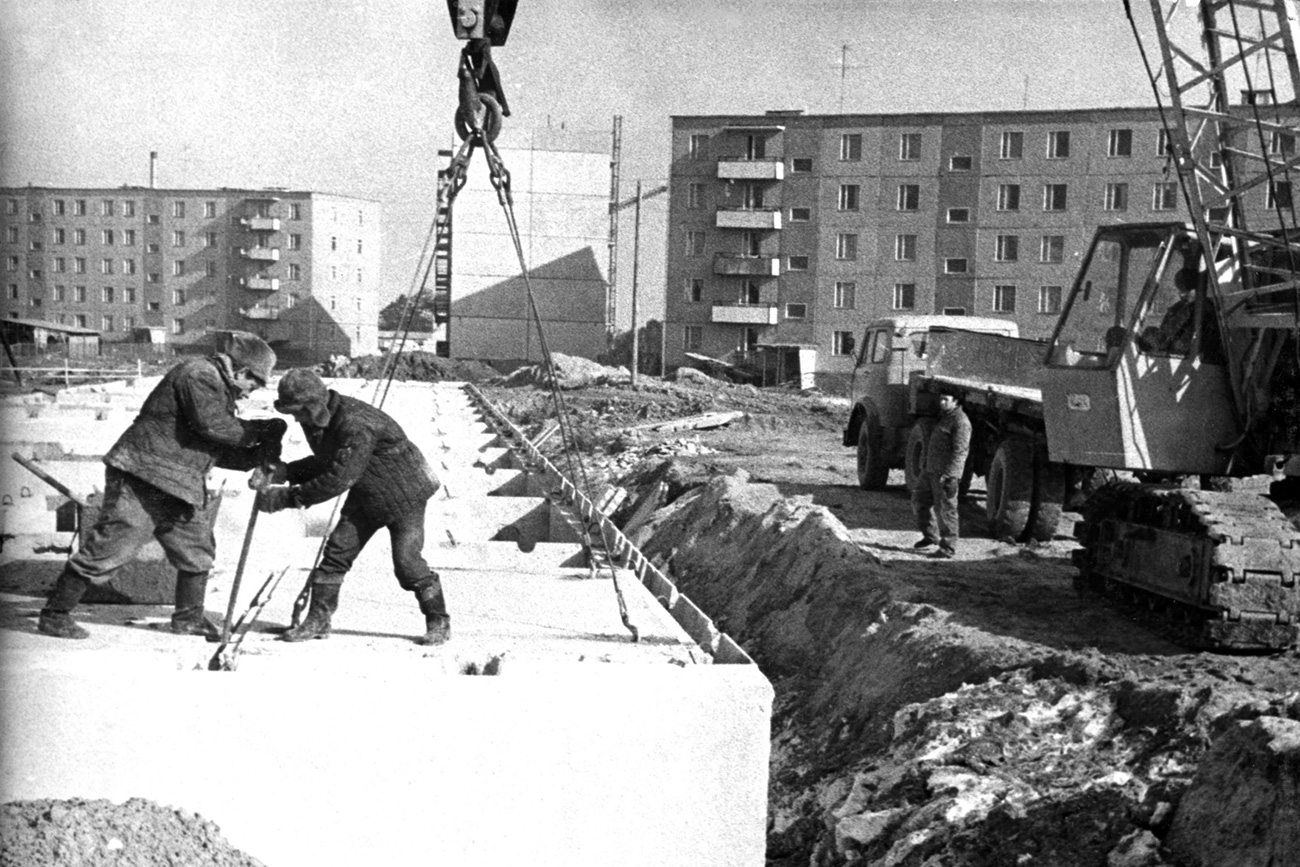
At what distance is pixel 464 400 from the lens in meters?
32.4

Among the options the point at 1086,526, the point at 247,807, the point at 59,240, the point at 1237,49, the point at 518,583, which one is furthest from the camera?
the point at 59,240

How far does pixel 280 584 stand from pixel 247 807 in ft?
7.90

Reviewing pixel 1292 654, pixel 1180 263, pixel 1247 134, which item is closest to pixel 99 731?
pixel 1292 654

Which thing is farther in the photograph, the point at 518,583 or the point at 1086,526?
the point at 1086,526

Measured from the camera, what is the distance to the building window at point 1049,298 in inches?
1865

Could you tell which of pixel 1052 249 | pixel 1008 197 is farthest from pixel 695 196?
pixel 1052 249

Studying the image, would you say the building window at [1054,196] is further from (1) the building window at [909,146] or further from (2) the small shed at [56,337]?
(2) the small shed at [56,337]

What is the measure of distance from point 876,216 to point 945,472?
131 ft

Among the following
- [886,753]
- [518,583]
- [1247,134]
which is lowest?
[886,753]

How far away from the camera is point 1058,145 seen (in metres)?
47.7

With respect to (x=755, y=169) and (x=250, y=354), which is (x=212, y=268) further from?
(x=250, y=354)

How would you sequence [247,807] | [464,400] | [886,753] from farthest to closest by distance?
[464,400] < [886,753] < [247,807]

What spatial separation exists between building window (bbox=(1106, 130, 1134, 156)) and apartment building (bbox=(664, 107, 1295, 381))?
4 cm

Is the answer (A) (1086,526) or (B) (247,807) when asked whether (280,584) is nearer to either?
(B) (247,807)
